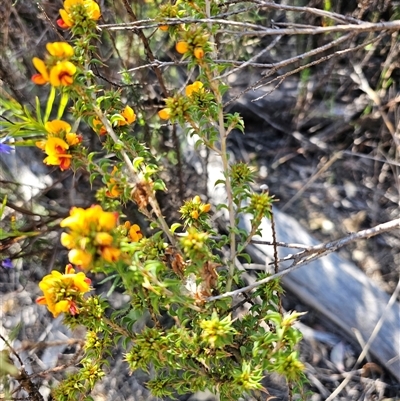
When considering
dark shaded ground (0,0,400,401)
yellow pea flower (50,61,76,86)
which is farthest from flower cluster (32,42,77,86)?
dark shaded ground (0,0,400,401)

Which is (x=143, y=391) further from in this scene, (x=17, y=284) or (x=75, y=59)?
(x=75, y=59)

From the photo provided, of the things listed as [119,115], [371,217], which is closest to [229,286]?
[119,115]

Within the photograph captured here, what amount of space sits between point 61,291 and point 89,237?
26 cm

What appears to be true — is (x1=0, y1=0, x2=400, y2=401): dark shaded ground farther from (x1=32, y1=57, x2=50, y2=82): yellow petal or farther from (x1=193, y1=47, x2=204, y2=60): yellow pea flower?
(x1=193, y1=47, x2=204, y2=60): yellow pea flower

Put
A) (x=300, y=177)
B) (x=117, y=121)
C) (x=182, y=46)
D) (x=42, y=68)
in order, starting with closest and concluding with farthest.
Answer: (x=42, y=68) < (x=182, y=46) < (x=117, y=121) < (x=300, y=177)

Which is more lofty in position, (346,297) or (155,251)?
(155,251)

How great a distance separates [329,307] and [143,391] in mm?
834

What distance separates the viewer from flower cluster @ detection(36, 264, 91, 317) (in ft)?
3.46

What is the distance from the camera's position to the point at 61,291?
1.07 metres

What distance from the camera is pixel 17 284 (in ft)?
7.25

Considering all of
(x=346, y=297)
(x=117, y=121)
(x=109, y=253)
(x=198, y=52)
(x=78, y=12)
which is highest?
(x=78, y=12)

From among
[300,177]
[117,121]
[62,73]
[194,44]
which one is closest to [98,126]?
[117,121]

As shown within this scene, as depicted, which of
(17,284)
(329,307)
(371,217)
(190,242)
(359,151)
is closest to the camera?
(190,242)

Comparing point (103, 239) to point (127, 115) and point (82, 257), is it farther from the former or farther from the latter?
point (127, 115)
